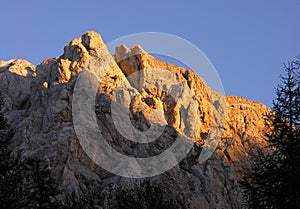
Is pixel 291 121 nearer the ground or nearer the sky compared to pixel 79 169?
nearer the ground

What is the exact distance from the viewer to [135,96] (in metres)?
84.1

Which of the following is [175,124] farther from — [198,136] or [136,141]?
[136,141]

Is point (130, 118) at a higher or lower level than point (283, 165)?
higher

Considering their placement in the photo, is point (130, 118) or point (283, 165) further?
point (130, 118)

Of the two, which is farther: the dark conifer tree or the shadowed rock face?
the shadowed rock face

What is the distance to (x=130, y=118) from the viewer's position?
78688 mm

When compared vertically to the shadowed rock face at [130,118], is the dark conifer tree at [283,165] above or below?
below

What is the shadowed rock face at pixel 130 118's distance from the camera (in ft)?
221

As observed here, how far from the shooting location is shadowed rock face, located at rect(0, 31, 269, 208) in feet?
221

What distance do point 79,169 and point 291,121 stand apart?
1812 inches

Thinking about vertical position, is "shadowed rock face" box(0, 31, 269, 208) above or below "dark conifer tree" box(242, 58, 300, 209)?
A: above

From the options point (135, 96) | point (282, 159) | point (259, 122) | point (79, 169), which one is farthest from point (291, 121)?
point (259, 122)

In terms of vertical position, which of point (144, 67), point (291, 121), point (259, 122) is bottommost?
point (291, 121)

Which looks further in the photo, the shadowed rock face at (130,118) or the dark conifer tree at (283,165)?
the shadowed rock face at (130,118)
